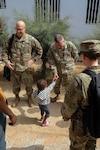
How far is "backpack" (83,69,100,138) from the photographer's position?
88.7 inches

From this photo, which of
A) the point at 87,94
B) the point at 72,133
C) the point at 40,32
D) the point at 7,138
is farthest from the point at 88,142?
the point at 40,32

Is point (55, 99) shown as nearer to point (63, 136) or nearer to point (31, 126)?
point (31, 126)

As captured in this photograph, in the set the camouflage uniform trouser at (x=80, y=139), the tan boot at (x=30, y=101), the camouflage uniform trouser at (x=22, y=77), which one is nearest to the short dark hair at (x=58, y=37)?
the camouflage uniform trouser at (x=22, y=77)

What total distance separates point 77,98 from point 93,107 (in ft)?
0.61

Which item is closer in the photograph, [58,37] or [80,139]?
[80,139]

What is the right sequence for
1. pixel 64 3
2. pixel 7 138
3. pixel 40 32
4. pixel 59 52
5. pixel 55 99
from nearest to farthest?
pixel 7 138 < pixel 59 52 < pixel 55 99 < pixel 40 32 < pixel 64 3

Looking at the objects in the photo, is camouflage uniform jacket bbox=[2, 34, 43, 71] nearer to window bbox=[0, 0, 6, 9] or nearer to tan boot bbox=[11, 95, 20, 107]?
tan boot bbox=[11, 95, 20, 107]

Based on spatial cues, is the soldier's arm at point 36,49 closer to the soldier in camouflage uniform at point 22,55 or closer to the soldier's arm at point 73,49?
the soldier in camouflage uniform at point 22,55

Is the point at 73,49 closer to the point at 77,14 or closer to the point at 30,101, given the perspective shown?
the point at 30,101

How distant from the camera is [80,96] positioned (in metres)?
2.36

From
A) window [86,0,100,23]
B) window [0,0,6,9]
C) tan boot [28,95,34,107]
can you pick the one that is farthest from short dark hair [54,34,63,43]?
window [0,0,6,9]

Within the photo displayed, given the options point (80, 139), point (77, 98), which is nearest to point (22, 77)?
point (80, 139)

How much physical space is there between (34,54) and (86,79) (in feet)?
9.84

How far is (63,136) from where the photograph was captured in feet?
12.9
